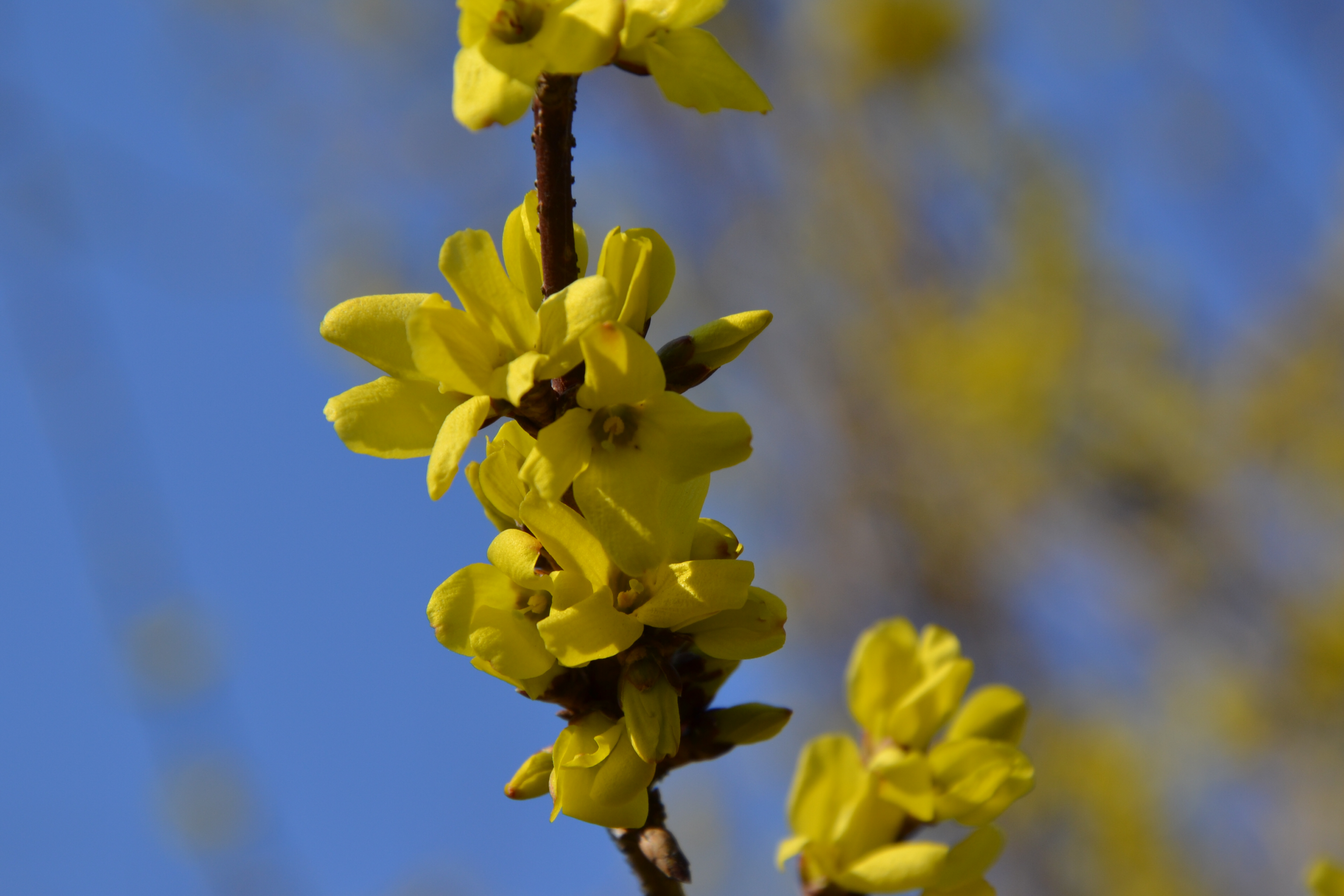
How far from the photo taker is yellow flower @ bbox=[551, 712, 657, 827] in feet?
3.40

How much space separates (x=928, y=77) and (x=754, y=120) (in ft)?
5.41

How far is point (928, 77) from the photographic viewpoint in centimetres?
893

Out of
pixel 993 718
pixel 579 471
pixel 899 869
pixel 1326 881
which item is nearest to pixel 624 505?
pixel 579 471

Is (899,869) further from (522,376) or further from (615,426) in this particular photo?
(522,376)

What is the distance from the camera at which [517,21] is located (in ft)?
3.12

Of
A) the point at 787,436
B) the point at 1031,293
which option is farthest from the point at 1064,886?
the point at 1031,293

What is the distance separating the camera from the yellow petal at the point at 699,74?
969 millimetres

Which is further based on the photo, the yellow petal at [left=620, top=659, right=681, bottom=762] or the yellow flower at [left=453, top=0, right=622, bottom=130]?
the yellow petal at [left=620, top=659, right=681, bottom=762]

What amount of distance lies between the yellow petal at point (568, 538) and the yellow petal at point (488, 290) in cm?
17

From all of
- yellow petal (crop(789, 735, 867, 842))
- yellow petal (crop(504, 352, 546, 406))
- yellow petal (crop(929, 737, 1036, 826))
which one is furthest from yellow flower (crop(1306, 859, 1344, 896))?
yellow petal (crop(504, 352, 546, 406))

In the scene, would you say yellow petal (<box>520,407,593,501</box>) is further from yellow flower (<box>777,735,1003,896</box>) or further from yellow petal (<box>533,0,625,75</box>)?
yellow flower (<box>777,735,1003,896</box>)

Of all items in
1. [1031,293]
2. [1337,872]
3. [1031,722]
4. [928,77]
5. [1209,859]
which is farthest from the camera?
[928,77]

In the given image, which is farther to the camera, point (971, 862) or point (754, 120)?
point (754, 120)

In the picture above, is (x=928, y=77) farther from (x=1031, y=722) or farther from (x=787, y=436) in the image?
(x=1031, y=722)
